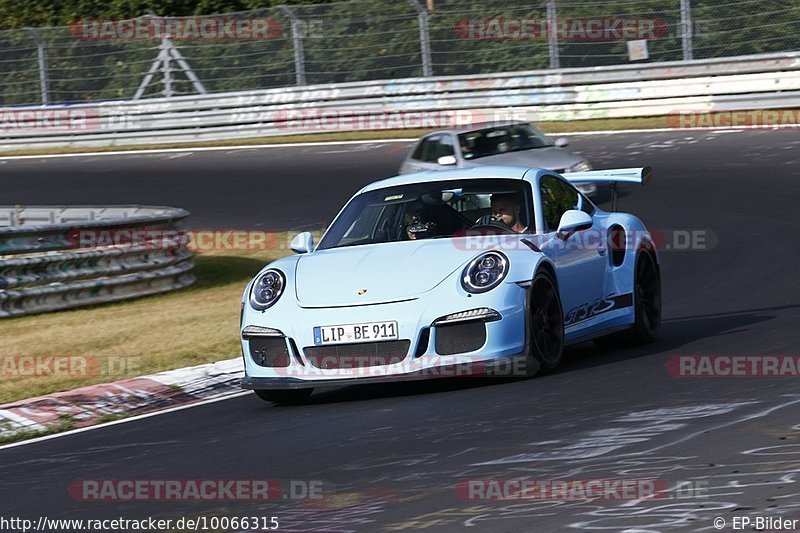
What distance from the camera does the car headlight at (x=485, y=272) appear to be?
7.45 meters

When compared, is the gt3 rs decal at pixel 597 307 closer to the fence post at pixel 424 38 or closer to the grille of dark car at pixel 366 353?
the grille of dark car at pixel 366 353

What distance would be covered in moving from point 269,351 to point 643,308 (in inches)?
111

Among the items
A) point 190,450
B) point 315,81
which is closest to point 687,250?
point 190,450

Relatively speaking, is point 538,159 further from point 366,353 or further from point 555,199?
point 366,353

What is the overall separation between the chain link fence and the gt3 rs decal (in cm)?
1394

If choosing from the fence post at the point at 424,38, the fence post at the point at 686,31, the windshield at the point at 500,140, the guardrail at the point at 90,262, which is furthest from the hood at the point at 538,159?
the fence post at the point at 424,38

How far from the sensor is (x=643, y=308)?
30.3ft

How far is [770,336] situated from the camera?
29.0 ft

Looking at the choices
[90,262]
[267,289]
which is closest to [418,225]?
[267,289]

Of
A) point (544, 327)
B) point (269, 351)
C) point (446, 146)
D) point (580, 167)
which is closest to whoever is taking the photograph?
point (269, 351)

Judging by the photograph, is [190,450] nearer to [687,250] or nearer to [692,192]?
[687,250]

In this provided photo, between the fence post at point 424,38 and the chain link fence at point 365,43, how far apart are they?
2 cm

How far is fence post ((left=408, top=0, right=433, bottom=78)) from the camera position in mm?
24609

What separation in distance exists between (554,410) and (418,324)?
0.98 meters
